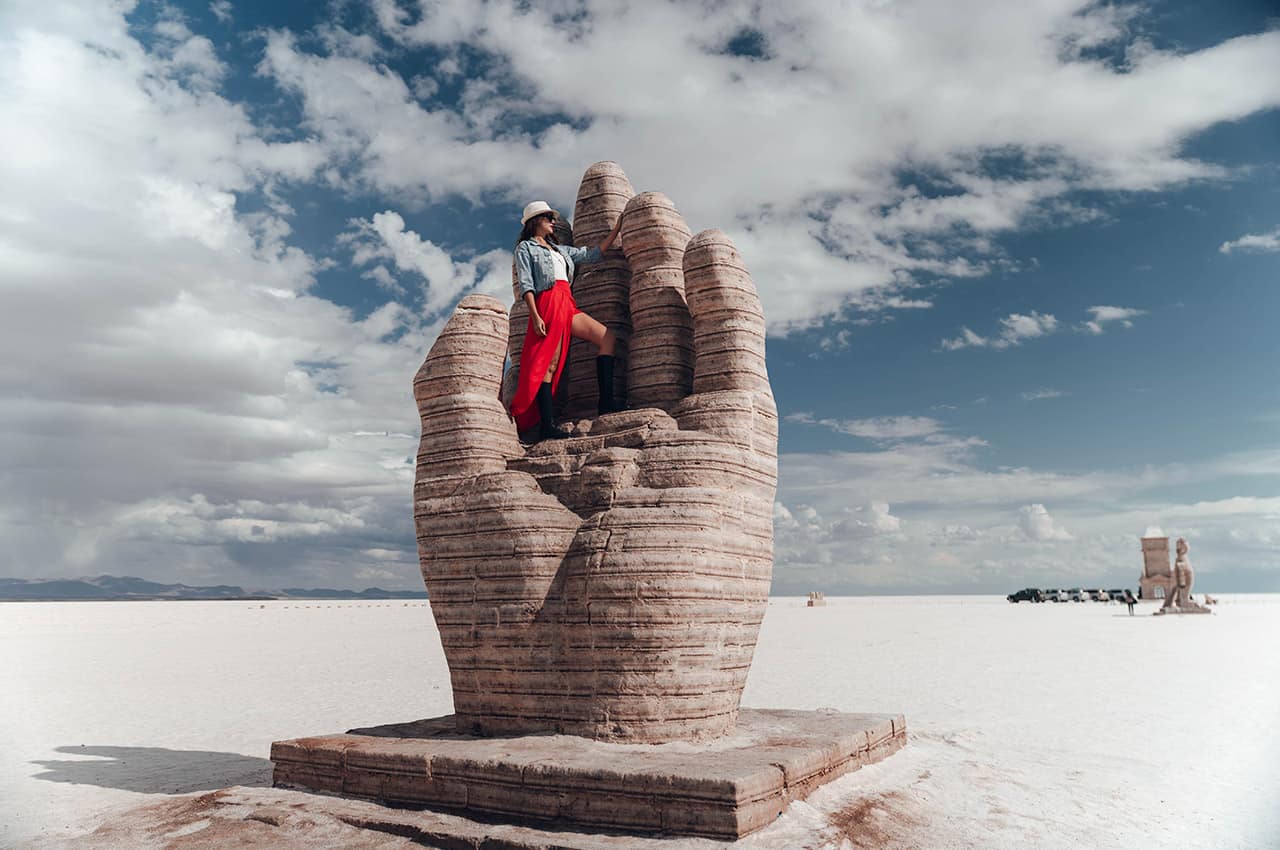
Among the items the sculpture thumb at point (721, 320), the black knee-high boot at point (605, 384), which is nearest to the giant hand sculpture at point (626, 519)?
the sculpture thumb at point (721, 320)

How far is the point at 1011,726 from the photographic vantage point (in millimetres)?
13266

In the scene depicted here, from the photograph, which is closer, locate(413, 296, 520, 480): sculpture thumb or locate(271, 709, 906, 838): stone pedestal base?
locate(271, 709, 906, 838): stone pedestal base

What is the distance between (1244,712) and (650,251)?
1210cm

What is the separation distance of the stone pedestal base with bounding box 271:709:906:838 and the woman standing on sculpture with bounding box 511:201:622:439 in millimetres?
3411

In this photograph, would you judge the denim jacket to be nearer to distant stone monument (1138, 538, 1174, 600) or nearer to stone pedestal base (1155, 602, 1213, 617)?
stone pedestal base (1155, 602, 1213, 617)

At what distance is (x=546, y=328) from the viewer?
32.3ft

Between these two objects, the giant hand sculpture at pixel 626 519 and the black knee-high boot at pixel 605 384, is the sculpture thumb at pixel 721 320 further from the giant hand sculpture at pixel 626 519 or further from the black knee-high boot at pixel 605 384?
the black knee-high boot at pixel 605 384

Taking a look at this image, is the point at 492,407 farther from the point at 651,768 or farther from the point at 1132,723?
the point at 1132,723

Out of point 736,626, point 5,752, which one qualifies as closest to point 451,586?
point 736,626

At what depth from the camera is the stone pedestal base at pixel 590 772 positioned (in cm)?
646

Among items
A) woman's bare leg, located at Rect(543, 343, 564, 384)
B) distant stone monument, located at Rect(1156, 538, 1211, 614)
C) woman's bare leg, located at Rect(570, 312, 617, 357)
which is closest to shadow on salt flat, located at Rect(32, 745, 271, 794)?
woman's bare leg, located at Rect(543, 343, 564, 384)

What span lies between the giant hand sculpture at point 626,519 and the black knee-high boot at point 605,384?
22cm

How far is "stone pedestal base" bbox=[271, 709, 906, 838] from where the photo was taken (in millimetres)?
6461

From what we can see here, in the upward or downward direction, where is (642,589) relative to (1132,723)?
upward
